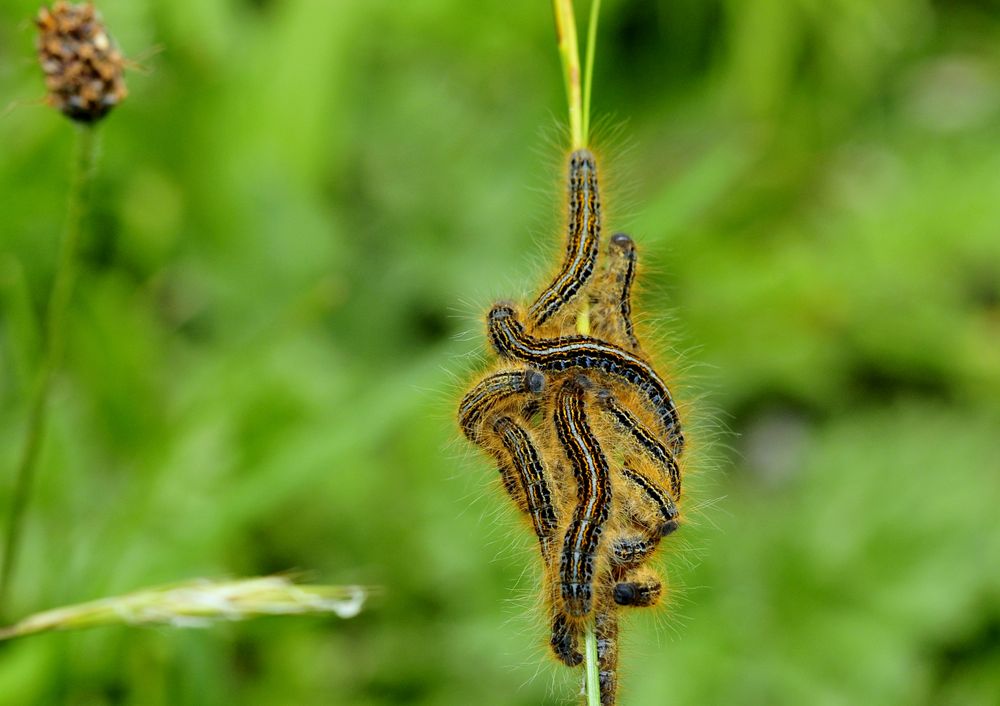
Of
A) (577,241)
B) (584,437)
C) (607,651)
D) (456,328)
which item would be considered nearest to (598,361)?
(584,437)

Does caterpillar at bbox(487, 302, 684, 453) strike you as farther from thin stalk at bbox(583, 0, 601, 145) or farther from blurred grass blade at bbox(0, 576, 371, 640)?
blurred grass blade at bbox(0, 576, 371, 640)

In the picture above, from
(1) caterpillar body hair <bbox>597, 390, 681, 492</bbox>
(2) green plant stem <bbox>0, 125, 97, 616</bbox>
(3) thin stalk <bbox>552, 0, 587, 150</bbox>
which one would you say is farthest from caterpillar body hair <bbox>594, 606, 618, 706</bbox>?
(2) green plant stem <bbox>0, 125, 97, 616</bbox>

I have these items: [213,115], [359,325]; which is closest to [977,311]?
[359,325]

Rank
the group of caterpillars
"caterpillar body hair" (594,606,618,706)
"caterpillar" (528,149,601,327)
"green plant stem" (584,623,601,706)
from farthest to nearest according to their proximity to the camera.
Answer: "caterpillar" (528,149,601,327), the group of caterpillars, "caterpillar body hair" (594,606,618,706), "green plant stem" (584,623,601,706)

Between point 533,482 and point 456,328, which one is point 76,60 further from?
point 456,328

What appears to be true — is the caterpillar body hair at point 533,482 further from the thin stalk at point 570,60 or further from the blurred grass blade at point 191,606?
the thin stalk at point 570,60

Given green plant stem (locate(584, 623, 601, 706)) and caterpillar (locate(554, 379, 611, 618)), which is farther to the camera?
caterpillar (locate(554, 379, 611, 618))
